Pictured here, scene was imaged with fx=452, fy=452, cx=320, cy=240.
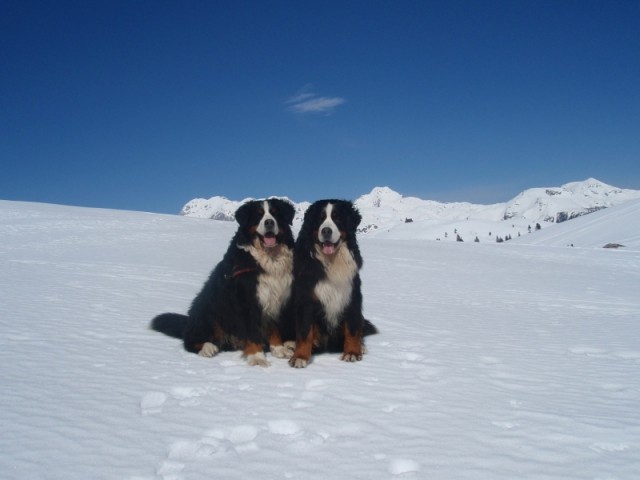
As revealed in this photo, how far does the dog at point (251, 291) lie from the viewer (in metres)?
5.59

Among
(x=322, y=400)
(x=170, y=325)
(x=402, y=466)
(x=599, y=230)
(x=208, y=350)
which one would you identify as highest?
(x=599, y=230)

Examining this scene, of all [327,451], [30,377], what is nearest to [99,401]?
[30,377]

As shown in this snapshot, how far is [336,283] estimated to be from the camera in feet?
18.6

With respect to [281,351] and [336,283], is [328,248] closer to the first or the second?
[336,283]

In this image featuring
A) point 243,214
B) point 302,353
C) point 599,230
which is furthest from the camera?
point 599,230

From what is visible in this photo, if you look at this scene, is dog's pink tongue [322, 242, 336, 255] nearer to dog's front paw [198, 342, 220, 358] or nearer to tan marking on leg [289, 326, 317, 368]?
tan marking on leg [289, 326, 317, 368]

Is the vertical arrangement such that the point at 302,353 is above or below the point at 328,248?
below

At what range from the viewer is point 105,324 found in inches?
288

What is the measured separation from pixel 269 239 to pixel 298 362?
5.05ft

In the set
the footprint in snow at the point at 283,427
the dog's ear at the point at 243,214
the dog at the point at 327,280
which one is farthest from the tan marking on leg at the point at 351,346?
the footprint in snow at the point at 283,427

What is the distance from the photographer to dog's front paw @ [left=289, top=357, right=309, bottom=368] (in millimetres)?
5371

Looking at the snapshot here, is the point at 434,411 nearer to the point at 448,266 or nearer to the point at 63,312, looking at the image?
the point at 63,312

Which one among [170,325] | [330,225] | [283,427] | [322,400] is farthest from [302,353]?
[170,325]

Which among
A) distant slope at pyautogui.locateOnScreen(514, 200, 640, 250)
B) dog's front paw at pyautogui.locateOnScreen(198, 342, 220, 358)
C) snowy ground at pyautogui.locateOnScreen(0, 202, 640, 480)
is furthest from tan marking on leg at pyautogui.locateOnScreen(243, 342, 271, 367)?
distant slope at pyautogui.locateOnScreen(514, 200, 640, 250)
